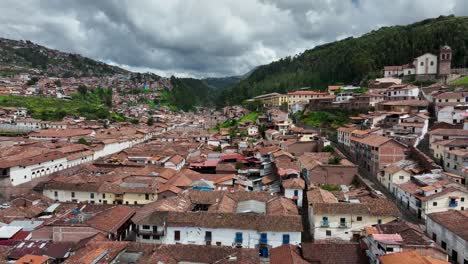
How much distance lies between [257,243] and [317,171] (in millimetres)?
12903

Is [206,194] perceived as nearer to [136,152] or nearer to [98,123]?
[136,152]

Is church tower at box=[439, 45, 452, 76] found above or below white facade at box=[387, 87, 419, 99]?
above

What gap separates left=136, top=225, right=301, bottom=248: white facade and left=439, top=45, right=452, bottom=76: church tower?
58864 mm

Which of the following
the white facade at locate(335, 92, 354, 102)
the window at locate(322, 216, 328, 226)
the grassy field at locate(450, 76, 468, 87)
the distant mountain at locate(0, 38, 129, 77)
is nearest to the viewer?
the window at locate(322, 216, 328, 226)

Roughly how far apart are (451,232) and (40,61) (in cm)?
19504

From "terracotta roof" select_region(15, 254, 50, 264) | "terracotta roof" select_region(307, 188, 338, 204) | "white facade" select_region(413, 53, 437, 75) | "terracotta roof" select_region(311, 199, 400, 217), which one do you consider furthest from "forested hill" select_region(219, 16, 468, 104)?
"terracotta roof" select_region(15, 254, 50, 264)

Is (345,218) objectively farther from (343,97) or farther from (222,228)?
(343,97)

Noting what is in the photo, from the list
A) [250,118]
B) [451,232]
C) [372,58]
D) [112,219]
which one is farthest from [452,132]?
[372,58]

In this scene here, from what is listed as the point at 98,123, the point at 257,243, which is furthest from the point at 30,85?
the point at 257,243

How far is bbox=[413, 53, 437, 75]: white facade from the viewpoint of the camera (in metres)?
63.3

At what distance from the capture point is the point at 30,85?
109 m

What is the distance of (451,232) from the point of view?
59.4ft

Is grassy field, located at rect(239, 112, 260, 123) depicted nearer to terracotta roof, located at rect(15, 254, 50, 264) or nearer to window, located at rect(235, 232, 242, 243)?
window, located at rect(235, 232, 242, 243)

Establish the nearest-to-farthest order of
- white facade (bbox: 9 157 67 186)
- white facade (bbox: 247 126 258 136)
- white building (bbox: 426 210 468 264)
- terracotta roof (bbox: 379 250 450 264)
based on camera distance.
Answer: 1. terracotta roof (bbox: 379 250 450 264)
2. white building (bbox: 426 210 468 264)
3. white facade (bbox: 9 157 67 186)
4. white facade (bbox: 247 126 258 136)
